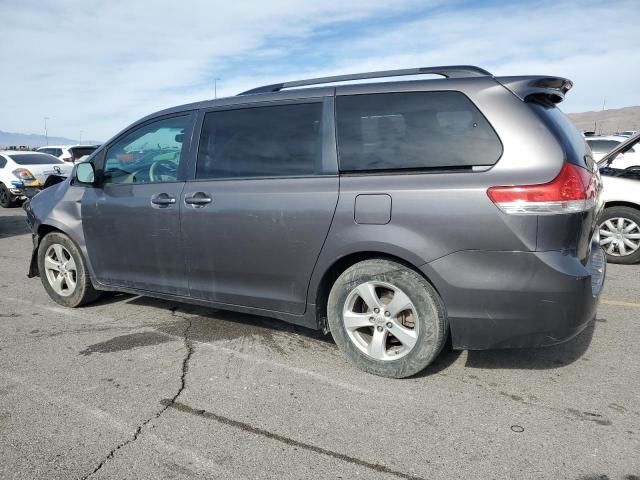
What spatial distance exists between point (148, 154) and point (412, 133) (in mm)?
2295

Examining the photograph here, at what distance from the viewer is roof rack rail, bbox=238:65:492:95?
3.31 metres

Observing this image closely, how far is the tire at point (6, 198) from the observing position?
14.0m

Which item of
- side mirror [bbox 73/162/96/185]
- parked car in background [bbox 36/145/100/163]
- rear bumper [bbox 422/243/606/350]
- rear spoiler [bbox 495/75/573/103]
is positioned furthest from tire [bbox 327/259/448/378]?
parked car in background [bbox 36/145/100/163]

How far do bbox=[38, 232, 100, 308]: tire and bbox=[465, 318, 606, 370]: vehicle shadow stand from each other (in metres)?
3.42

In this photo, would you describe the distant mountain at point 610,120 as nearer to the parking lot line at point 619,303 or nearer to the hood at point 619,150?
the hood at point 619,150

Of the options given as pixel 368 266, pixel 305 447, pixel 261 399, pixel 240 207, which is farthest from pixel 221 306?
pixel 305 447

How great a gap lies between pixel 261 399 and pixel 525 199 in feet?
6.12

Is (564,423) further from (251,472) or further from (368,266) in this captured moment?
(251,472)

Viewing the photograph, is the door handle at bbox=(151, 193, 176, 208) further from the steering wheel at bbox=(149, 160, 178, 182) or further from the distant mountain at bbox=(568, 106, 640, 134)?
the distant mountain at bbox=(568, 106, 640, 134)

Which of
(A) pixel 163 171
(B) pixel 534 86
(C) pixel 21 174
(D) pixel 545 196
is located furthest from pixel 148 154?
(C) pixel 21 174

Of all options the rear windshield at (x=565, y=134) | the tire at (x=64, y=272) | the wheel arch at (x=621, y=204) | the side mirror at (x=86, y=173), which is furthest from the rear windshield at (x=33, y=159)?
the rear windshield at (x=565, y=134)

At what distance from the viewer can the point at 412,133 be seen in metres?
3.20

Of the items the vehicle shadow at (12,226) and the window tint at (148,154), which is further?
the vehicle shadow at (12,226)

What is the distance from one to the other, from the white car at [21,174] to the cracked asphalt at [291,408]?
1096 cm
